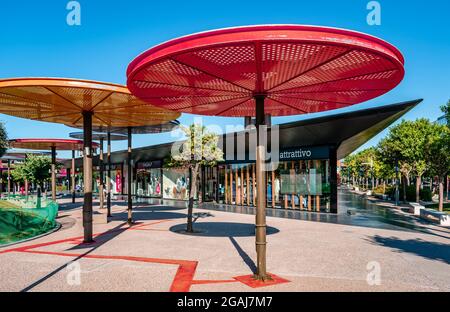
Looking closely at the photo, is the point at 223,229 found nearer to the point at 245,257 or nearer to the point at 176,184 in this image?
the point at 245,257

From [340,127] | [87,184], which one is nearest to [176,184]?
[340,127]

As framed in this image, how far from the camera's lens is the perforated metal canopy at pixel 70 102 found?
33.1 ft

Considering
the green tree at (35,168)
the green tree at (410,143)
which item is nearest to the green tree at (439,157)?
the green tree at (410,143)

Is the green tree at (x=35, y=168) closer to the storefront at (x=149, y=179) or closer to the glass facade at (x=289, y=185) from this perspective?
the storefront at (x=149, y=179)

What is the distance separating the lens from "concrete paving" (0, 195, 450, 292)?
7.78m

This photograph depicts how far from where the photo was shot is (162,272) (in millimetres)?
8750

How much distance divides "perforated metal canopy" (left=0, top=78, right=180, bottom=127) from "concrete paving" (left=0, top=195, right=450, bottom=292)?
509 centimetres

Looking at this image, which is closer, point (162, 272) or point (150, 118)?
point (162, 272)

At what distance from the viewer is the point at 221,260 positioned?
10148 millimetres

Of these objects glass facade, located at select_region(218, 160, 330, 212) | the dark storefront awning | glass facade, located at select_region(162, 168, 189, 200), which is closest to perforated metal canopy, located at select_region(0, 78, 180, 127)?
the dark storefront awning
